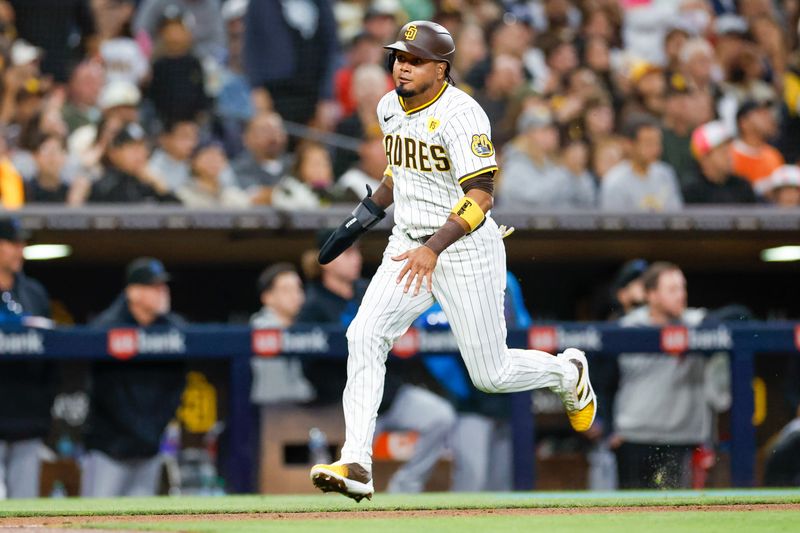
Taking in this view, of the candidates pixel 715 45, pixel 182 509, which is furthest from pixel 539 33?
pixel 182 509

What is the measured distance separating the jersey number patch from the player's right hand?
56cm

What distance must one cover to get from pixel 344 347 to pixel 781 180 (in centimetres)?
406

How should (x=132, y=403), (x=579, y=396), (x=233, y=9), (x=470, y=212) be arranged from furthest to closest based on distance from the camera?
(x=233, y=9)
(x=132, y=403)
(x=579, y=396)
(x=470, y=212)

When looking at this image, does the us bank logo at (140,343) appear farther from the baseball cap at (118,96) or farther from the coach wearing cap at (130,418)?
the baseball cap at (118,96)

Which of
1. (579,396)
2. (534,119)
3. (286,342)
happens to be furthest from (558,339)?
(534,119)

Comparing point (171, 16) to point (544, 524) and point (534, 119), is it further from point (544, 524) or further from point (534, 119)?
point (544, 524)

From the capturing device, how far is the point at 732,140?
10812mm

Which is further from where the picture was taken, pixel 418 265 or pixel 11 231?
pixel 11 231

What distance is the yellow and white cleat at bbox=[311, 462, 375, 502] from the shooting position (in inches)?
196

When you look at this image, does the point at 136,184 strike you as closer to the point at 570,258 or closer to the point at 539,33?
the point at 570,258

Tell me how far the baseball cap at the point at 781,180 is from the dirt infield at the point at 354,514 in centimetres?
458

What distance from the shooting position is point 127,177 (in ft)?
30.0

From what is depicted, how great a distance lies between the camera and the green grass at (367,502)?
18.6ft

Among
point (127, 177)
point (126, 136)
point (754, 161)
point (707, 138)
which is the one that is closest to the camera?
point (127, 177)
